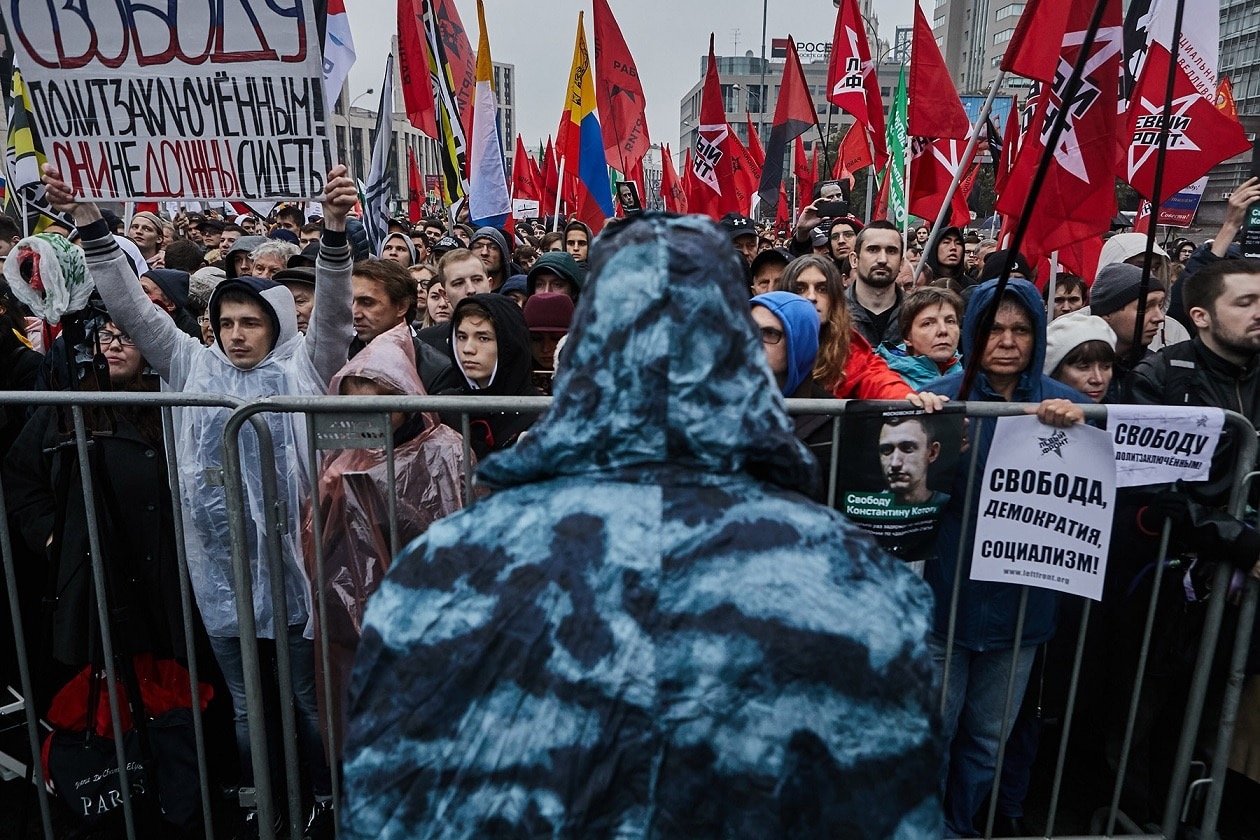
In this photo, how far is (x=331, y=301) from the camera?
322 cm

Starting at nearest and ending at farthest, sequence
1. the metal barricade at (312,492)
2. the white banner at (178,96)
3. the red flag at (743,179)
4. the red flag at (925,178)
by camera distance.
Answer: the metal barricade at (312,492), the white banner at (178,96), the red flag at (925,178), the red flag at (743,179)

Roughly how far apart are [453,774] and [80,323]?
273 centimetres

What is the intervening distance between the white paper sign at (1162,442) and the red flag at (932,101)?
4.61 metres

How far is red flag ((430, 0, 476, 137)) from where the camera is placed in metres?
7.87

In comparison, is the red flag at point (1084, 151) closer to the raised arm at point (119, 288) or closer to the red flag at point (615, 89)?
the raised arm at point (119, 288)

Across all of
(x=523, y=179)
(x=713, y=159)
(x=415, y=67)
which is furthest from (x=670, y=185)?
(x=415, y=67)

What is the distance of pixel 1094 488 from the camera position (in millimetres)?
2766

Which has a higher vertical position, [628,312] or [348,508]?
[628,312]

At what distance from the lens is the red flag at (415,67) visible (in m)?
7.68

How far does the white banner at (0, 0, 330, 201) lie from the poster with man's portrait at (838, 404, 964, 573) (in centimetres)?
230

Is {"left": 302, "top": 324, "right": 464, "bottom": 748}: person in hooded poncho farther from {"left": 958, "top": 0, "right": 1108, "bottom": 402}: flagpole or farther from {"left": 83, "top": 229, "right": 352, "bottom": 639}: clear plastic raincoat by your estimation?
{"left": 958, "top": 0, "right": 1108, "bottom": 402}: flagpole

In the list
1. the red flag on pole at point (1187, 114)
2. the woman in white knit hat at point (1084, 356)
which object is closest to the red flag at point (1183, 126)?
the red flag on pole at point (1187, 114)

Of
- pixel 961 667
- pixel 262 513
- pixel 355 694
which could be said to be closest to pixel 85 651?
pixel 262 513

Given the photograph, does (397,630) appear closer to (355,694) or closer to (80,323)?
(355,694)
